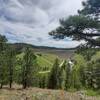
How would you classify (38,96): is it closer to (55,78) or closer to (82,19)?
(82,19)

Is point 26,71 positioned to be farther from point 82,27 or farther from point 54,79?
point 82,27

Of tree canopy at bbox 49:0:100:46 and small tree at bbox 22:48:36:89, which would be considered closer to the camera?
tree canopy at bbox 49:0:100:46

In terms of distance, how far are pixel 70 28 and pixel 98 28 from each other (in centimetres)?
146

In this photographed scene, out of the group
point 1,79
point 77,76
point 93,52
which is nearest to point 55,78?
point 77,76

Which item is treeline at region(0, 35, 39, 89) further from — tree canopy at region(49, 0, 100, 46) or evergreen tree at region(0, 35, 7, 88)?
tree canopy at region(49, 0, 100, 46)

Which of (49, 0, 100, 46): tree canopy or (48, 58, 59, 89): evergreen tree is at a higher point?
(49, 0, 100, 46): tree canopy

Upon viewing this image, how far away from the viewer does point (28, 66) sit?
7919cm

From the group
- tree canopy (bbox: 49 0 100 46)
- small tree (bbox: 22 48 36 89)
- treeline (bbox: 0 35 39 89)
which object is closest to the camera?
tree canopy (bbox: 49 0 100 46)

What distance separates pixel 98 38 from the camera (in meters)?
15.7

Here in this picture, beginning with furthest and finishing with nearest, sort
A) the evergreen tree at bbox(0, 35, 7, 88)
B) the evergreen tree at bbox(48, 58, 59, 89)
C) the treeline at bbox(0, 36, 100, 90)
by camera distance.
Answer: the evergreen tree at bbox(48, 58, 59, 89) < the treeline at bbox(0, 36, 100, 90) < the evergreen tree at bbox(0, 35, 7, 88)

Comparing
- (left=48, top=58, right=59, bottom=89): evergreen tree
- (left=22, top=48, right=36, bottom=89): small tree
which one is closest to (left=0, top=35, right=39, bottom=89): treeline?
(left=22, top=48, right=36, bottom=89): small tree

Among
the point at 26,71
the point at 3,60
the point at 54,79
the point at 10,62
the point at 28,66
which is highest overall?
the point at 3,60

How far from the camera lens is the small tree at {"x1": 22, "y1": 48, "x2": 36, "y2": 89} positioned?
78.9 metres

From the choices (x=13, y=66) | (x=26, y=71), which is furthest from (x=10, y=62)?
(x=26, y=71)
